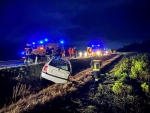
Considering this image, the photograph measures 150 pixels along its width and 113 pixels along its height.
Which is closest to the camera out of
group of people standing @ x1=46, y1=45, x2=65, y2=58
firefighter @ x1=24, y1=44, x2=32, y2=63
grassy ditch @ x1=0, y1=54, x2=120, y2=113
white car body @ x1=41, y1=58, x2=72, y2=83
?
grassy ditch @ x1=0, y1=54, x2=120, y2=113

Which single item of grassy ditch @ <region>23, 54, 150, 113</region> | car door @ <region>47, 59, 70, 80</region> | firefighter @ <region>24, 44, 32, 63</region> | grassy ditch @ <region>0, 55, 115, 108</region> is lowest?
grassy ditch @ <region>23, 54, 150, 113</region>

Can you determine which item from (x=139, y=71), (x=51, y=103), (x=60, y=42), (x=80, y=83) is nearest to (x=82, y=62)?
(x=60, y=42)

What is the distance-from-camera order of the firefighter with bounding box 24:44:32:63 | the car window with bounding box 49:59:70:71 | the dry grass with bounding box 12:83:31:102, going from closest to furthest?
1. the dry grass with bounding box 12:83:31:102
2. the car window with bounding box 49:59:70:71
3. the firefighter with bounding box 24:44:32:63

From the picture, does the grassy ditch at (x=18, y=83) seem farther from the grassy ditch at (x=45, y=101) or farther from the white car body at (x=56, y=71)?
the white car body at (x=56, y=71)

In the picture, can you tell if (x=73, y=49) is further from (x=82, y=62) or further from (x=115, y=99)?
(x=115, y=99)

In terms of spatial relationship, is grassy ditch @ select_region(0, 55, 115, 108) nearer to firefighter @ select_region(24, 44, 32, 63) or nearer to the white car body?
the white car body

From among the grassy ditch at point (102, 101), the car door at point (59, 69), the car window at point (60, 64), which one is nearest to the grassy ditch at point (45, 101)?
the grassy ditch at point (102, 101)

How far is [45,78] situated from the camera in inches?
532

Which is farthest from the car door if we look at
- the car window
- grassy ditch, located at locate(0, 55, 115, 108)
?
grassy ditch, located at locate(0, 55, 115, 108)

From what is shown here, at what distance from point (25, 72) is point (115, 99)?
662 centimetres

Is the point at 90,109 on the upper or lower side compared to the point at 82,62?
lower

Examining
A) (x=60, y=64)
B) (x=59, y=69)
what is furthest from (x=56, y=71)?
(x=60, y=64)

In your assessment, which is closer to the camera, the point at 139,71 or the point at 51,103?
the point at 51,103

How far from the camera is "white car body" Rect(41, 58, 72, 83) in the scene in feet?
44.1
